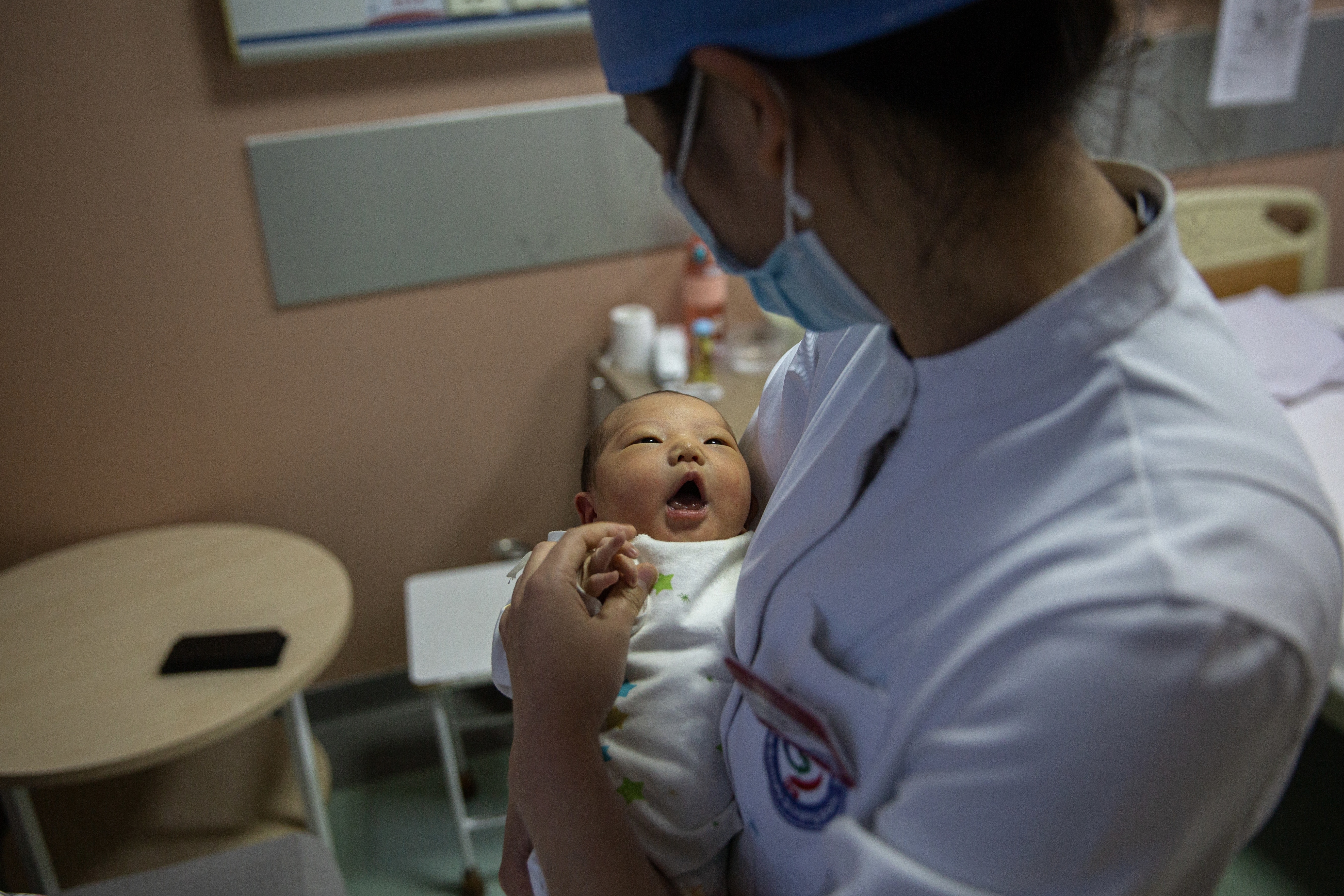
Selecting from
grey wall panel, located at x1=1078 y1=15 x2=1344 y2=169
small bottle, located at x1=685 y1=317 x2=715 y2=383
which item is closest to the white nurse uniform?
small bottle, located at x1=685 y1=317 x2=715 y2=383

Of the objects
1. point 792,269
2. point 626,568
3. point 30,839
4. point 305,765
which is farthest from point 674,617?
→ point 30,839

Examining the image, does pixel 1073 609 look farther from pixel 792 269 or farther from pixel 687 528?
pixel 687 528

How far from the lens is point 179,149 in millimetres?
2262

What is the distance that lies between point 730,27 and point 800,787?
0.60m

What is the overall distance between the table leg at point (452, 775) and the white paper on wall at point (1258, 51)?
2901 mm

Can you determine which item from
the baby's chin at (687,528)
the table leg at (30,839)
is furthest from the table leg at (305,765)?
the baby's chin at (687,528)

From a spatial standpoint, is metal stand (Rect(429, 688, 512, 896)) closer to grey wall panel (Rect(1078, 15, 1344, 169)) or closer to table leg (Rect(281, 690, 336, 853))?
table leg (Rect(281, 690, 336, 853))

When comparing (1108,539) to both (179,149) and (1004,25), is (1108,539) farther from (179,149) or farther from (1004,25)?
(179,149)

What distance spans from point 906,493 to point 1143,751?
247mm

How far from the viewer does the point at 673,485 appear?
52.3 inches

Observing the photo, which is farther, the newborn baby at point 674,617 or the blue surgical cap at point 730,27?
the newborn baby at point 674,617

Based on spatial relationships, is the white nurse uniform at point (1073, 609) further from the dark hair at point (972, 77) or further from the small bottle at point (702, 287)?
the small bottle at point (702, 287)

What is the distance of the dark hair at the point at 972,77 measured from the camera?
0.66 m

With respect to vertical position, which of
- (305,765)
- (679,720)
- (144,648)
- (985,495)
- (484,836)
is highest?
(985,495)
